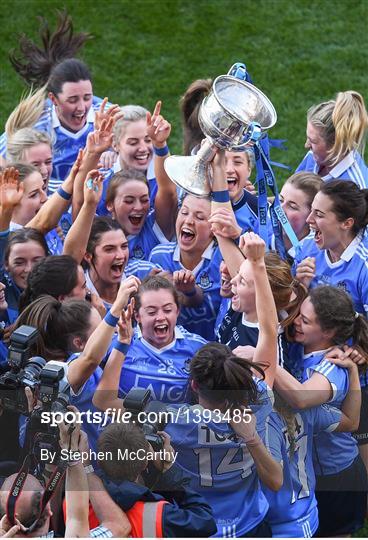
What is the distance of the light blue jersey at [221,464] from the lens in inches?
156

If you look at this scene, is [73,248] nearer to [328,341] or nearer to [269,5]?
[328,341]

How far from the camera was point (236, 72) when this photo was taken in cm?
458

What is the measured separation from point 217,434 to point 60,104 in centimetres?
329

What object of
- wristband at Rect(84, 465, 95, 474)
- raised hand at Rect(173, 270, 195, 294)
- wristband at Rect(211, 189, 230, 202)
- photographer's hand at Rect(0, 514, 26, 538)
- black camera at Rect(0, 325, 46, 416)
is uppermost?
wristband at Rect(211, 189, 230, 202)

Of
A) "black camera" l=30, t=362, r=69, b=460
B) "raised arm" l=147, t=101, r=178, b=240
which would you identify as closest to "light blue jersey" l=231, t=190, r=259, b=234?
"raised arm" l=147, t=101, r=178, b=240

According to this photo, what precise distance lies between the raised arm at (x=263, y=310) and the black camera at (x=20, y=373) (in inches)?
34.4

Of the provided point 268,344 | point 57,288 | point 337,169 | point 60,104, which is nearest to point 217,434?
point 268,344

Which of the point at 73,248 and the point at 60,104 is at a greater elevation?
the point at 60,104

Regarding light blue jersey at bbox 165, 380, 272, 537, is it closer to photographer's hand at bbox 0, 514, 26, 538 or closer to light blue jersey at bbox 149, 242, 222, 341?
photographer's hand at bbox 0, 514, 26, 538

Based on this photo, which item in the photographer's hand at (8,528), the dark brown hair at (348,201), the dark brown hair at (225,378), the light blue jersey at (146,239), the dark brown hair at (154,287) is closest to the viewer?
the photographer's hand at (8,528)

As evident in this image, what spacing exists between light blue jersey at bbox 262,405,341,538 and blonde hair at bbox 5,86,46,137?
2982 millimetres

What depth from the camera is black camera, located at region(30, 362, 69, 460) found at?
3.55 m

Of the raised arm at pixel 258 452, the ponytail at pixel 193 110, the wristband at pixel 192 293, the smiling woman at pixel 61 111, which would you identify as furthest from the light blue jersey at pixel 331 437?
the smiling woman at pixel 61 111

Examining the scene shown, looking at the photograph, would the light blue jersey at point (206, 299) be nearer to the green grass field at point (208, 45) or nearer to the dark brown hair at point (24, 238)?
the dark brown hair at point (24, 238)
